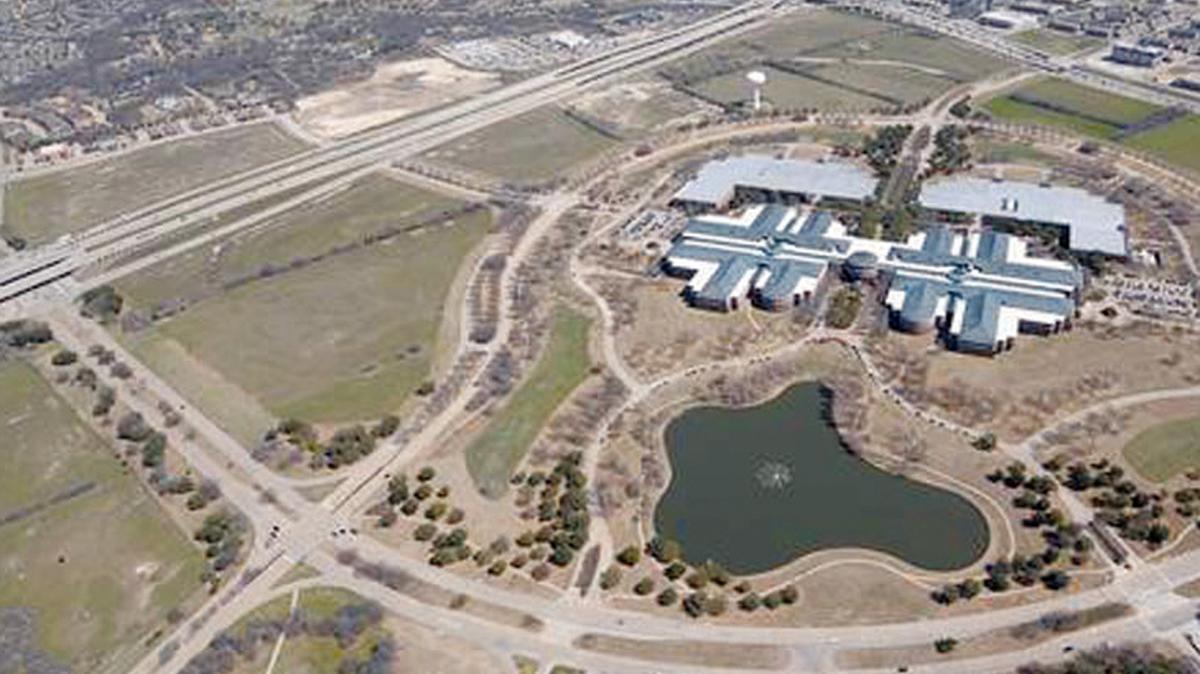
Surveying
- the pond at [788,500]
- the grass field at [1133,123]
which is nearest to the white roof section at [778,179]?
the grass field at [1133,123]

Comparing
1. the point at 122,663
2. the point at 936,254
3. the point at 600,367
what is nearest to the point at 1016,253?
the point at 936,254

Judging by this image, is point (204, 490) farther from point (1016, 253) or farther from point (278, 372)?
point (1016, 253)

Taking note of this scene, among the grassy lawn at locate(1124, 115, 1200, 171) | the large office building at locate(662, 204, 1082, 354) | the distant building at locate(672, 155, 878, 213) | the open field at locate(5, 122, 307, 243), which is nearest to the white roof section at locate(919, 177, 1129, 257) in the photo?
the large office building at locate(662, 204, 1082, 354)

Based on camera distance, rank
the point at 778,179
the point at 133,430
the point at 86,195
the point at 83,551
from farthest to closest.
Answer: the point at 86,195 → the point at 778,179 → the point at 133,430 → the point at 83,551

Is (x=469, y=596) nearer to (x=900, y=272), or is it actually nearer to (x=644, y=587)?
(x=644, y=587)

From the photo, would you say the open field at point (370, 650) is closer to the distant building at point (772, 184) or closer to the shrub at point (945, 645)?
the shrub at point (945, 645)

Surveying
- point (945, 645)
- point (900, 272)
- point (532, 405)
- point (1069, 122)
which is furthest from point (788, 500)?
point (1069, 122)

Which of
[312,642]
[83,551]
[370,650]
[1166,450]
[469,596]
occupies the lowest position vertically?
[83,551]
